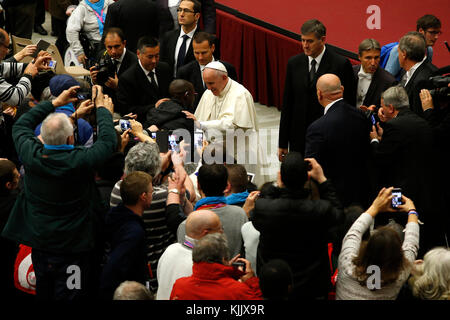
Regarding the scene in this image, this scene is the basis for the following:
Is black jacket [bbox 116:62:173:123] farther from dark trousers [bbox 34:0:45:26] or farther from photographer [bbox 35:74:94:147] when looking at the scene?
dark trousers [bbox 34:0:45:26]

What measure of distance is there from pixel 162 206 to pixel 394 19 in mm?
5659

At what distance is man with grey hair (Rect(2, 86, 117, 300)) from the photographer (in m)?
3.85

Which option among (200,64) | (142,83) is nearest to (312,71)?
(200,64)

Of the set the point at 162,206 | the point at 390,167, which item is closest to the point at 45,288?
the point at 162,206

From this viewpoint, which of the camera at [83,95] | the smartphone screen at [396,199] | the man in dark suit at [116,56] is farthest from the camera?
the man in dark suit at [116,56]

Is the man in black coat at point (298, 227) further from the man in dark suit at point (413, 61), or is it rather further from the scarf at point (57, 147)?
the man in dark suit at point (413, 61)

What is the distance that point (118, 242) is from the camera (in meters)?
3.92

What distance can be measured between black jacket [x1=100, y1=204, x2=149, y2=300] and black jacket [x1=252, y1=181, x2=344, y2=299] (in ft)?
2.30

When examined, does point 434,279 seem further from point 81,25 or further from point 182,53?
point 81,25

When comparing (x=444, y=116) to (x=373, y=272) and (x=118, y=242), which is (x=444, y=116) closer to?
(x=373, y=272)

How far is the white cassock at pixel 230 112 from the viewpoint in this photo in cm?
581

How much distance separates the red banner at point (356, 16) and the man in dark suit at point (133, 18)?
7.33 ft

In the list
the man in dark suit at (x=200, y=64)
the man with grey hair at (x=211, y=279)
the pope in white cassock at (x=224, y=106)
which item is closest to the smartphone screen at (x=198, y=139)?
the pope in white cassock at (x=224, y=106)

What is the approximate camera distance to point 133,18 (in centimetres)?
754
